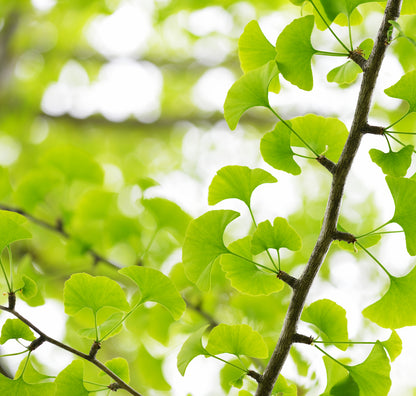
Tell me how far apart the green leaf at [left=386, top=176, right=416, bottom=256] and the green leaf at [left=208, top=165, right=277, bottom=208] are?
0.10 m

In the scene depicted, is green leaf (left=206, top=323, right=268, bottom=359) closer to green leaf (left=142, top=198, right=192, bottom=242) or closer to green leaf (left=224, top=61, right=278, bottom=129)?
green leaf (left=224, top=61, right=278, bottom=129)

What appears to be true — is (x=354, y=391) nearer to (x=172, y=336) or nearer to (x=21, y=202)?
(x=172, y=336)

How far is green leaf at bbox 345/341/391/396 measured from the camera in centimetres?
36

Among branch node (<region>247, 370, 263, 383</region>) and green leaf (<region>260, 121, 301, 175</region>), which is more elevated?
green leaf (<region>260, 121, 301, 175</region>)

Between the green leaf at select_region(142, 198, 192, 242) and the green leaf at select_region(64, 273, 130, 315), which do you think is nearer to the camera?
the green leaf at select_region(64, 273, 130, 315)

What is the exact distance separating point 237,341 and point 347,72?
0.85 feet

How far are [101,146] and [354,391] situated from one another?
164 cm

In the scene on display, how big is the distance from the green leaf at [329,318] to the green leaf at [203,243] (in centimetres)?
10

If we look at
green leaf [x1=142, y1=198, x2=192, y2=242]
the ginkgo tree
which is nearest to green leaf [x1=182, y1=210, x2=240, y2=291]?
the ginkgo tree

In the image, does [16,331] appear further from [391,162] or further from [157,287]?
[391,162]

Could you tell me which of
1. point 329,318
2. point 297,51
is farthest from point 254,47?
point 329,318

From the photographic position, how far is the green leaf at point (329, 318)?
40 cm

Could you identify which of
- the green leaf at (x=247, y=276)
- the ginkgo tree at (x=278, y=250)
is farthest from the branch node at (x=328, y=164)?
the green leaf at (x=247, y=276)

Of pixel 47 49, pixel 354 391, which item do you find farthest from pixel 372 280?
pixel 47 49
